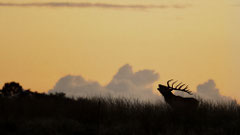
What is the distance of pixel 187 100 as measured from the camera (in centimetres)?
2472

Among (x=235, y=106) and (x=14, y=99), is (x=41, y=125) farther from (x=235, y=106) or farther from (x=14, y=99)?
(x=235, y=106)

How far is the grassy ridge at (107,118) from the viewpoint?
66.5 feet

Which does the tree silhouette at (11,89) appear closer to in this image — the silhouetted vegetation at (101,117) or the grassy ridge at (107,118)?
the silhouetted vegetation at (101,117)

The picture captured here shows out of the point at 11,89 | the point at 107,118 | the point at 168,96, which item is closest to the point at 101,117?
the point at 107,118

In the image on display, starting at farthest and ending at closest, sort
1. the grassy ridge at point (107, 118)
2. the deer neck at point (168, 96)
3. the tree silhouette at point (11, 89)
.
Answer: the deer neck at point (168, 96), the tree silhouette at point (11, 89), the grassy ridge at point (107, 118)

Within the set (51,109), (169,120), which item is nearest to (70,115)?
(51,109)

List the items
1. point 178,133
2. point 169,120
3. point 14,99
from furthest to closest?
1. point 14,99
2. point 169,120
3. point 178,133

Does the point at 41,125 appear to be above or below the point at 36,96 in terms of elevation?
below

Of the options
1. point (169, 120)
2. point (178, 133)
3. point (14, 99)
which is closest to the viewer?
point (178, 133)

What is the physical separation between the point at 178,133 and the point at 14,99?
808 cm

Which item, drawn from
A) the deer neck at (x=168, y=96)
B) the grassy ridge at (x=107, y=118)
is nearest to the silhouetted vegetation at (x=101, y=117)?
the grassy ridge at (x=107, y=118)

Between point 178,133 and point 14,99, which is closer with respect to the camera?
point 178,133

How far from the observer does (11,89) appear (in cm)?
2544

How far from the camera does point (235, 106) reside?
84.5 feet
